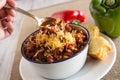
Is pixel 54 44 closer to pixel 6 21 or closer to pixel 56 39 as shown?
pixel 56 39

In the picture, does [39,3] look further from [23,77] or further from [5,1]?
[23,77]

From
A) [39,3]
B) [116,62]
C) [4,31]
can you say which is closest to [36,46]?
[116,62]

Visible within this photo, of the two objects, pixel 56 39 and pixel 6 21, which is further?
pixel 6 21

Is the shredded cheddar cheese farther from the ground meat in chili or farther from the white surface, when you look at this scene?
the white surface

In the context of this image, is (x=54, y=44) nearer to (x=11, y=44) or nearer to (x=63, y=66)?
(x=63, y=66)

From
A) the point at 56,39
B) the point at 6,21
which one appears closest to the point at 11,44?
the point at 6,21

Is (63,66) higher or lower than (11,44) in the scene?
higher
